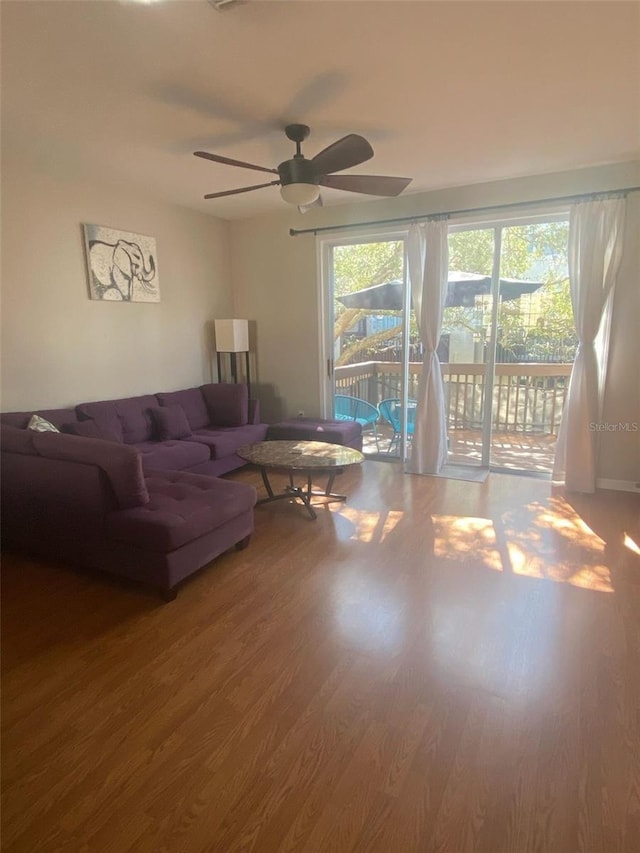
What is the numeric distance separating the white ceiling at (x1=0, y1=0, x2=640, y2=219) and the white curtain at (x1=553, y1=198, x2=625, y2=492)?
1.53ft

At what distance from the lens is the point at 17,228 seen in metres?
3.29

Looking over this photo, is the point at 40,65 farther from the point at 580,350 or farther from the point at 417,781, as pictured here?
the point at 580,350

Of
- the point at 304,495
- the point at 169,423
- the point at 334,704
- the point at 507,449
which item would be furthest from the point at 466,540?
the point at 169,423

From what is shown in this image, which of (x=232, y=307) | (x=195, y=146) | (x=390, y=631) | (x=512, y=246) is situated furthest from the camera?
(x=232, y=307)

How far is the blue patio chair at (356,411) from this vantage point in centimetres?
509

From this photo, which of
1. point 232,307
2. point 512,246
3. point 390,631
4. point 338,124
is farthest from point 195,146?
point 390,631

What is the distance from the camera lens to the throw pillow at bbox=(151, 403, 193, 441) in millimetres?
4109

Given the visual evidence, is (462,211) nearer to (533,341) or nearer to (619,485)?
(533,341)

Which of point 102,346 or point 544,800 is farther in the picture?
point 102,346

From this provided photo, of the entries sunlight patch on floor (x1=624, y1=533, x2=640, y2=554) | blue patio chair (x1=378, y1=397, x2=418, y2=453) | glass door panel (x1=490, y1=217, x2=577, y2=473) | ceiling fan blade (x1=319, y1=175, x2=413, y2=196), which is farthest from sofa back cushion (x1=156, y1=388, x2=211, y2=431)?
sunlight patch on floor (x1=624, y1=533, x2=640, y2=554)

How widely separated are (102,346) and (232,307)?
1.92 meters

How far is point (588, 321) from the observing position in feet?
12.2

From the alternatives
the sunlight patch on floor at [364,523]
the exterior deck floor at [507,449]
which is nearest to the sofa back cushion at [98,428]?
the sunlight patch on floor at [364,523]

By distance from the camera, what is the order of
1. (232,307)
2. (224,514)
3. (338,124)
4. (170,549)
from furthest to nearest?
1. (232,307)
2. (338,124)
3. (224,514)
4. (170,549)
